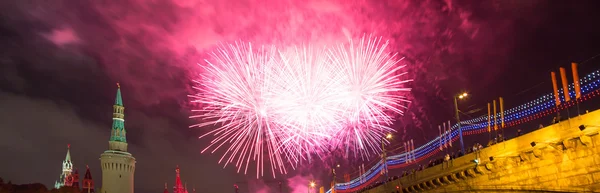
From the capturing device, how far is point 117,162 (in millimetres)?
116750

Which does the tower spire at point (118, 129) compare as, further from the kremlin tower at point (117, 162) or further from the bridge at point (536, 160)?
the bridge at point (536, 160)

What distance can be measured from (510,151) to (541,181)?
2168mm

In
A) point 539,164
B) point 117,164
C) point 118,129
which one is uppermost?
point 118,129

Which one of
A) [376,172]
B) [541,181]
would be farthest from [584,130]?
[376,172]

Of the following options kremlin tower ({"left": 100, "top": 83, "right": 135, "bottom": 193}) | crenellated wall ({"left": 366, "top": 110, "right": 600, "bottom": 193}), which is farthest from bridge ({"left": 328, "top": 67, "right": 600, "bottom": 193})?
kremlin tower ({"left": 100, "top": 83, "right": 135, "bottom": 193})

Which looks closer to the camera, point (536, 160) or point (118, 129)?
point (536, 160)

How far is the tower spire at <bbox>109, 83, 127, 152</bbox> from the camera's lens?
120062 millimetres

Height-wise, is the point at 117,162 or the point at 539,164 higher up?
the point at 117,162

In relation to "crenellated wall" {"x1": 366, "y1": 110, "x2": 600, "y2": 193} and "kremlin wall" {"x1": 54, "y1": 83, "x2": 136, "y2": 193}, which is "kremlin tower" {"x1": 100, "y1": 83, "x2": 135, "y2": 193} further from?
"crenellated wall" {"x1": 366, "y1": 110, "x2": 600, "y2": 193}

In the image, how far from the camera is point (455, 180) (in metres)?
28.2

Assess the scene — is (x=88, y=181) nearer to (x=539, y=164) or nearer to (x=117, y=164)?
(x=117, y=164)

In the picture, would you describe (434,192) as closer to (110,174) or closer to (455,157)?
(455,157)

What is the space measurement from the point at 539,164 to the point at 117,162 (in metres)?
109

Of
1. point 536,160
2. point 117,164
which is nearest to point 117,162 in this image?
point 117,164
